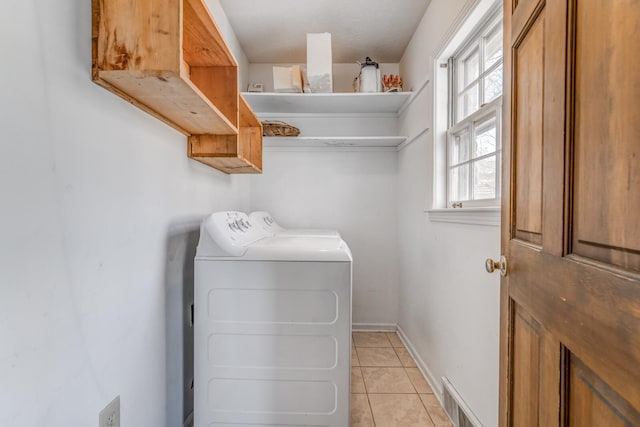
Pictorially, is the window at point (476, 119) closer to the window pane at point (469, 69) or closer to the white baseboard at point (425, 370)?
the window pane at point (469, 69)

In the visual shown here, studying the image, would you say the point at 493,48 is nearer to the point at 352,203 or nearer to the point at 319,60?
the point at 319,60

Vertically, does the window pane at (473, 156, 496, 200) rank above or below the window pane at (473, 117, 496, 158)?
below

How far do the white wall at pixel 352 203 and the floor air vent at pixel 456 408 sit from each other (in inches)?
46.6

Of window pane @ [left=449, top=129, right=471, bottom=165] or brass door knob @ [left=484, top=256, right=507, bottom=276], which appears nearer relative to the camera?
brass door knob @ [left=484, top=256, right=507, bottom=276]

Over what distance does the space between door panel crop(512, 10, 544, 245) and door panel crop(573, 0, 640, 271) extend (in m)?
0.17

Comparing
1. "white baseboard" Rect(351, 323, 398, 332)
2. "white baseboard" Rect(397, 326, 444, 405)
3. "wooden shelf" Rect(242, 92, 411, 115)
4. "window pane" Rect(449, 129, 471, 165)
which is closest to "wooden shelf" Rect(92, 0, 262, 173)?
"wooden shelf" Rect(242, 92, 411, 115)

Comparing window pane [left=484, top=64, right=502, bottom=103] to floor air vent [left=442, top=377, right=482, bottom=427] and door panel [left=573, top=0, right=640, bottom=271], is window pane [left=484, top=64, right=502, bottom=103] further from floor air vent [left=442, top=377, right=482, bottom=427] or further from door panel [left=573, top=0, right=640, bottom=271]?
floor air vent [left=442, top=377, right=482, bottom=427]

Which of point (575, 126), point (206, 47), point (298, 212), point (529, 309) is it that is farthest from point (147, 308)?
point (298, 212)

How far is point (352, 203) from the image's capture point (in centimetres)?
291

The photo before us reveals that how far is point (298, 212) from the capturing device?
291 centimetres

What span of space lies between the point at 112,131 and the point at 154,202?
35cm

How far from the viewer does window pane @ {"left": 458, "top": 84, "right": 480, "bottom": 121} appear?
175 cm

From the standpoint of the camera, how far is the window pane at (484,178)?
4.93ft

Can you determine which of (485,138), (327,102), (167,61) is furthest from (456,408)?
(327,102)
